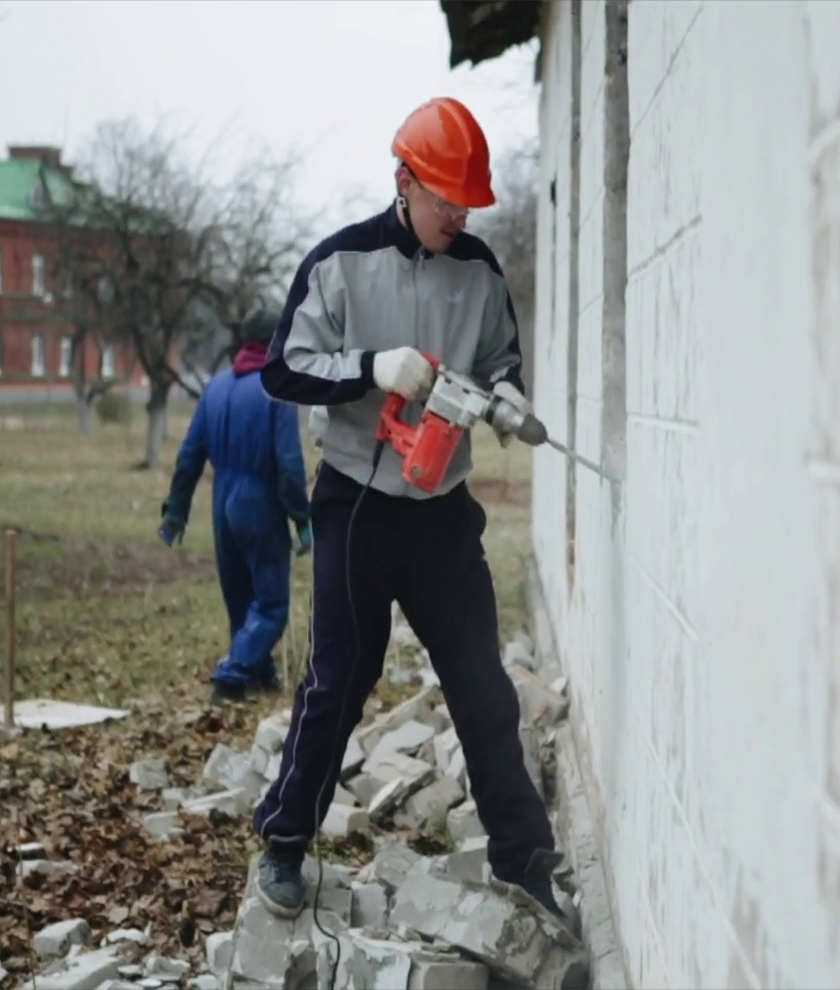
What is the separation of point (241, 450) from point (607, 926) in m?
4.78

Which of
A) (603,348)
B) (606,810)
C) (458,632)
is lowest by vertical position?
(606,810)

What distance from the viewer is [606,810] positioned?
4172 millimetres

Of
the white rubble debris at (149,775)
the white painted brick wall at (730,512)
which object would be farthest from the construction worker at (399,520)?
the white rubble debris at (149,775)

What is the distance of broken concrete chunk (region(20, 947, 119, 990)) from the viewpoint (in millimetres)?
4305

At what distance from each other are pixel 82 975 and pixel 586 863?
1.43 metres

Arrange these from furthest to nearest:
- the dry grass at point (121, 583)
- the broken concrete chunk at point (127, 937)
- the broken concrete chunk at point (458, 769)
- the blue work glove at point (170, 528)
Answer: the dry grass at point (121, 583)
the blue work glove at point (170, 528)
the broken concrete chunk at point (458, 769)
the broken concrete chunk at point (127, 937)

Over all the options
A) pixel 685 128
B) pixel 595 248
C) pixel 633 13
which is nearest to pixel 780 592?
pixel 685 128

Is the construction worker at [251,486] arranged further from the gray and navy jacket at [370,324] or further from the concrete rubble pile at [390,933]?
the gray and navy jacket at [370,324]

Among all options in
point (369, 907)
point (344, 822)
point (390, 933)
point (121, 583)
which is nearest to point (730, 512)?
point (390, 933)

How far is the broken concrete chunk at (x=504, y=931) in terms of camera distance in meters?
3.97

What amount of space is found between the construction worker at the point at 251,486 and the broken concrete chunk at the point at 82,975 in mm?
3775

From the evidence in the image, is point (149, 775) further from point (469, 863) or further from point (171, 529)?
point (469, 863)

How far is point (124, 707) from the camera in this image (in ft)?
27.5

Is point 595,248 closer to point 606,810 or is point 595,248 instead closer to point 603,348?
point 603,348
